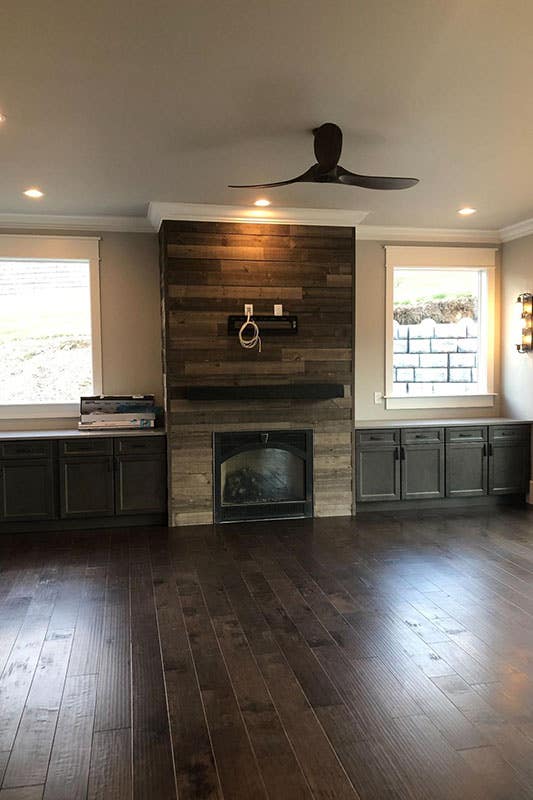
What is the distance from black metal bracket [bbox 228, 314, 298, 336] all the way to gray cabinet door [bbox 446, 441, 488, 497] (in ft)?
6.26

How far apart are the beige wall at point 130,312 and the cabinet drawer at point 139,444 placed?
73 cm

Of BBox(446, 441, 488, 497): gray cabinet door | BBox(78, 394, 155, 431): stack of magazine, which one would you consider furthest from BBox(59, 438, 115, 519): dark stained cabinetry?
BBox(446, 441, 488, 497): gray cabinet door

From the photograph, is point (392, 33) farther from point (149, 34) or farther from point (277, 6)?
point (149, 34)

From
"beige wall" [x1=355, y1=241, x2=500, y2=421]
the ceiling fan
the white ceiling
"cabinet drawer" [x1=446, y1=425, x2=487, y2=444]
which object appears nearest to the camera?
the white ceiling

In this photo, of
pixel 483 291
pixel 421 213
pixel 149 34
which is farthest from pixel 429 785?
pixel 483 291

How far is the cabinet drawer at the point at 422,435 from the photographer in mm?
6098

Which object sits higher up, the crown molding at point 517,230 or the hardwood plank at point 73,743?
the crown molding at point 517,230

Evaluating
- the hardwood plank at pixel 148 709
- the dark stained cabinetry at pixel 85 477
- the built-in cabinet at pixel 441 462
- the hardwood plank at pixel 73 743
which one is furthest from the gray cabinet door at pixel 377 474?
the hardwood plank at pixel 73 743

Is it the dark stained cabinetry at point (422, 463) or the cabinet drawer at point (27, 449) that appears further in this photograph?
the dark stained cabinetry at point (422, 463)

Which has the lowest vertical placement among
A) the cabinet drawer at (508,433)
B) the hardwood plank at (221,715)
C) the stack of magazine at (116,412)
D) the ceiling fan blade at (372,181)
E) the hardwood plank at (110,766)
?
the hardwood plank at (221,715)

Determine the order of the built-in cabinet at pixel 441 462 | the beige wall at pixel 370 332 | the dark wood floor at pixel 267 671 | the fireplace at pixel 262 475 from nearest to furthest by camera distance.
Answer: the dark wood floor at pixel 267 671, the fireplace at pixel 262 475, the built-in cabinet at pixel 441 462, the beige wall at pixel 370 332

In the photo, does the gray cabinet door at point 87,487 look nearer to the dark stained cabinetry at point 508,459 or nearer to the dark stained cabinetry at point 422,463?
the dark stained cabinetry at point 422,463

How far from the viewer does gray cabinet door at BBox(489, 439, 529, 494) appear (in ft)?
20.8

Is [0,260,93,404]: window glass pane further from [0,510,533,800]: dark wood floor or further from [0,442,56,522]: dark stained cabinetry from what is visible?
[0,510,533,800]: dark wood floor
